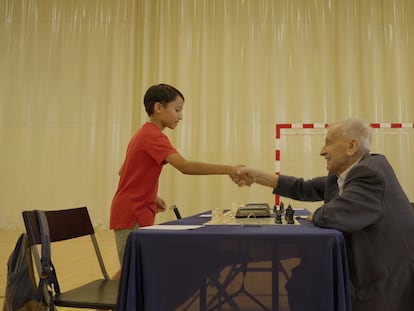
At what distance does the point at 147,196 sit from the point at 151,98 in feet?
1.49

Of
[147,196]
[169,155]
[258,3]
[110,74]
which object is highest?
[258,3]

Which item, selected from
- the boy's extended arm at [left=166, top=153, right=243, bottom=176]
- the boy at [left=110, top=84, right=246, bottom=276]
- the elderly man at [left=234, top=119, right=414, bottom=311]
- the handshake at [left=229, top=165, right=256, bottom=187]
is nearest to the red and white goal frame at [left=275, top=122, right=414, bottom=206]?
the handshake at [left=229, top=165, right=256, bottom=187]

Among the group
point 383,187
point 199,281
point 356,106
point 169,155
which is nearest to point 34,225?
point 169,155

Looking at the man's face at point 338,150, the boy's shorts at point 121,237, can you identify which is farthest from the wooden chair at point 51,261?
the man's face at point 338,150

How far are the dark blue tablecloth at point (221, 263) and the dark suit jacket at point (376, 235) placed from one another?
0.38 feet

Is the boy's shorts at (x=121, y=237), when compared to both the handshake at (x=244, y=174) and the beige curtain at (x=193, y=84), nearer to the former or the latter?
the handshake at (x=244, y=174)

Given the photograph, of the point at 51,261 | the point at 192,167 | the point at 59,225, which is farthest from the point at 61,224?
the point at 192,167

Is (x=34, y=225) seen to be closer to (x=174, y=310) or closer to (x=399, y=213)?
(x=174, y=310)

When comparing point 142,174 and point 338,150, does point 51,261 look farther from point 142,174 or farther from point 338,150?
point 338,150

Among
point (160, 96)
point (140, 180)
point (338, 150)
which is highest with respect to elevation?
point (160, 96)

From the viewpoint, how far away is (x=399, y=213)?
1.25 metres

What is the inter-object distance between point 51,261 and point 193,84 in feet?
14.2

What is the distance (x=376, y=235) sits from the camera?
3.98 feet

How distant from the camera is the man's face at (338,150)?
57.8 inches
